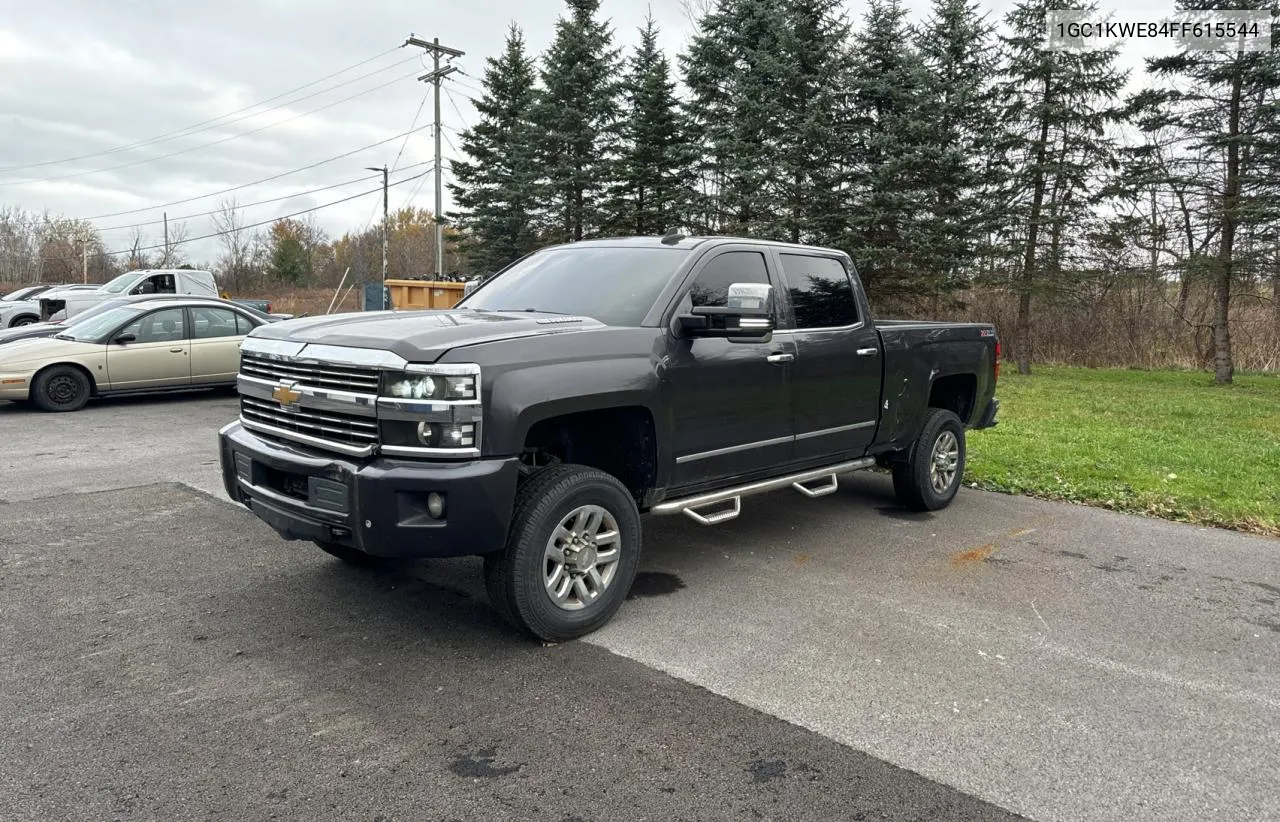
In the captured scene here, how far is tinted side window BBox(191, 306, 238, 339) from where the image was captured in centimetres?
1295

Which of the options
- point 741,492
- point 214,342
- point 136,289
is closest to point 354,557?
point 741,492

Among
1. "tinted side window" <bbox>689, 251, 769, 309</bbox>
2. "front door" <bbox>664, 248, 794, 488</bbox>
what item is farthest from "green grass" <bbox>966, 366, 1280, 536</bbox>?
"tinted side window" <bbox>689, 251, 769, 309</bbox>

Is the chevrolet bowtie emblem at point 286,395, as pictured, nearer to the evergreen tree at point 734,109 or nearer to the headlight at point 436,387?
the headlight at point 436,387

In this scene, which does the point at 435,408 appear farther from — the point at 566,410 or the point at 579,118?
the point at 579,118

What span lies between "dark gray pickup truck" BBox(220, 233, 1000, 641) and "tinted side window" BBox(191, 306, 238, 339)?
8781 mm

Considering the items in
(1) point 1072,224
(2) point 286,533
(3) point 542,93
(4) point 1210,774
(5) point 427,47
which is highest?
(5) point 427,47

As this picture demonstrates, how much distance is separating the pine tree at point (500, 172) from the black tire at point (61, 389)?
18487 mm

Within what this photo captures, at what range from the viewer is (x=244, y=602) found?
4746 millimetres

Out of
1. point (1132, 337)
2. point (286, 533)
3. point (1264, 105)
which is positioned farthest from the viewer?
point (1132, 337)

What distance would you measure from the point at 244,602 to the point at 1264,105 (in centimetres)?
2206

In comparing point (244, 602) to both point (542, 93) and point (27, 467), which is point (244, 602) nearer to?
point (27, 467)

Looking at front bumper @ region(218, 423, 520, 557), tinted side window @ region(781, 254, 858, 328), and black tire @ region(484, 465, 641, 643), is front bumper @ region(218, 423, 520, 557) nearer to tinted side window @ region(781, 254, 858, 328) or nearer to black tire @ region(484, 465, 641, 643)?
black tire @ region(484, 465, 641, 643)

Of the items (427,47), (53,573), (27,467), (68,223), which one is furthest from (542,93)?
(68,223)

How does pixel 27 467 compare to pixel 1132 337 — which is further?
pixel 1132 337
